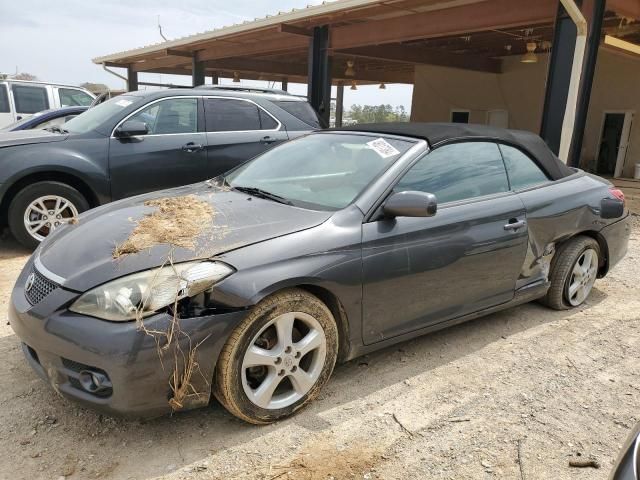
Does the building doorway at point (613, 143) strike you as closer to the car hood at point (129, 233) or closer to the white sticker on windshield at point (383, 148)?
the white sticker on windshield at point (383, 148)

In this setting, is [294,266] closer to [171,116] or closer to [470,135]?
[470,135]

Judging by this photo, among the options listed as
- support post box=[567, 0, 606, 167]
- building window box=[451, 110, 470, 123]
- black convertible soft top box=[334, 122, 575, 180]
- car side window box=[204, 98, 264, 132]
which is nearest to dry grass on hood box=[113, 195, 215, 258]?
black convertible soft top box=[334, 122, 575, 180]

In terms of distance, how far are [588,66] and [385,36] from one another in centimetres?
388

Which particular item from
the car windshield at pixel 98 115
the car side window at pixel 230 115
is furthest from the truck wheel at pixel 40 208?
the car side window at pixel 230 115

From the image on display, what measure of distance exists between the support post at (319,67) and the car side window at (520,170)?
7197 mm

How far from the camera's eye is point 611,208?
4.25 metres

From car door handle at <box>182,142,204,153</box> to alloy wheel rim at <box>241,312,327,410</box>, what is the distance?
3.82 metres

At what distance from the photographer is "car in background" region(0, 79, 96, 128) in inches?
445

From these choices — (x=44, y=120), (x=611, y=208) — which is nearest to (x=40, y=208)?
(x=44, y=120)

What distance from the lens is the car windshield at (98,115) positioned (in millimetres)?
5652

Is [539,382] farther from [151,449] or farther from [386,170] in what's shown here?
[151,449]

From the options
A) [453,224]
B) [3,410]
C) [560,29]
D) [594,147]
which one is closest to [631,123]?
[594,147]

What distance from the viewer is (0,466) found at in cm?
226

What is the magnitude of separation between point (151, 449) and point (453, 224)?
208 centimetres
